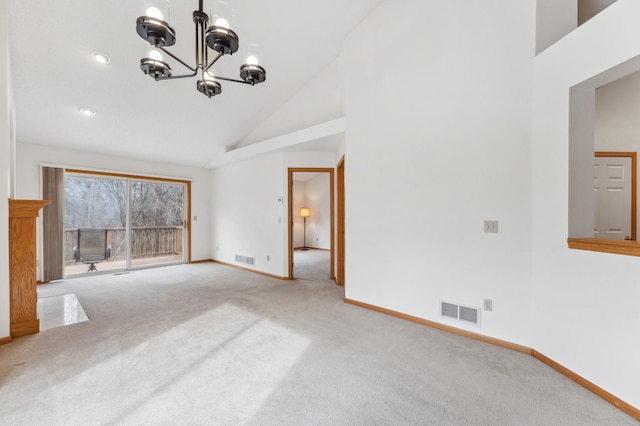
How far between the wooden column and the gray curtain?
8.92ft

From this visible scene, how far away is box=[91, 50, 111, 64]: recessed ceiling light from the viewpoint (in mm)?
3201

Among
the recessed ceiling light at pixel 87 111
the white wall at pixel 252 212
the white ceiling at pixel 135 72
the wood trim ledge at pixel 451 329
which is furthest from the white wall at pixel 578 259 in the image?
the recessed ceiling light at pixel 87 111

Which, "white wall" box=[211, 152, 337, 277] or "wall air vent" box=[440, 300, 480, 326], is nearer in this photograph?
"wall air vent" box=[440, 300, 480, 326]

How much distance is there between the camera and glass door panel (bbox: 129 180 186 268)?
6016mm

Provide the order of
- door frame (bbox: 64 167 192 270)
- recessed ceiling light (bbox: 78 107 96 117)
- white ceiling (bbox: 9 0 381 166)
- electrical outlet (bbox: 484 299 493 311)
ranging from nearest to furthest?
electrical outlet (bbox: 484 299 493 311) < white ceiling (bbox: 9 0 381 166) < recessed ceiling light (bbox: 78 107 96 117) < door frame (bbox: 64 167 192 270)

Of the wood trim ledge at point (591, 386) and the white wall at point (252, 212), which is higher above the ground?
the white wall at point (252, 212)

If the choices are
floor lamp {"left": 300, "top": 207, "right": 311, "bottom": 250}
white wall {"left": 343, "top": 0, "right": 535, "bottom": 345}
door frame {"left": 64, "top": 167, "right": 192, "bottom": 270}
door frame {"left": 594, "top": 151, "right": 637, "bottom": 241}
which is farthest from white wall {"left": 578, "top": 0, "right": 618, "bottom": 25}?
floor lamp {"left": 300, "top": 207, "right": 311, "bottom": 250}

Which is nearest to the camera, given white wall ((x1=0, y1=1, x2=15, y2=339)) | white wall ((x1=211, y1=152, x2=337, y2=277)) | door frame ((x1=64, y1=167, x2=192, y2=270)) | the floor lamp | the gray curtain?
white wall ((x1=0, y1=1, x2=15, y2=339))

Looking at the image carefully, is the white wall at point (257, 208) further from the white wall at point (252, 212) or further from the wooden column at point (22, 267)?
the wooden column at point (22, 267)

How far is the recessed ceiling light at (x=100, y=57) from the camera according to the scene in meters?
3.20

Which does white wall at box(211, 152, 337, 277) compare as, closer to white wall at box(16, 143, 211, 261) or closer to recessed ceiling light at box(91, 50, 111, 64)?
white wall at box(16, 143, 211, 261)

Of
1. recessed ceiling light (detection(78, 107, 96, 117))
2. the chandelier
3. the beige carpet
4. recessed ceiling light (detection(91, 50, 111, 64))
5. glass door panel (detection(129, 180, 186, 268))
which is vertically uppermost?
recessed ceiling light (detection(91, 50, 111, 64))

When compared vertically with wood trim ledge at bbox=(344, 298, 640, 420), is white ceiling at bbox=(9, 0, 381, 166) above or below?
above

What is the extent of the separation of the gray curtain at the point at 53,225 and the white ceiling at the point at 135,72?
0.63m
